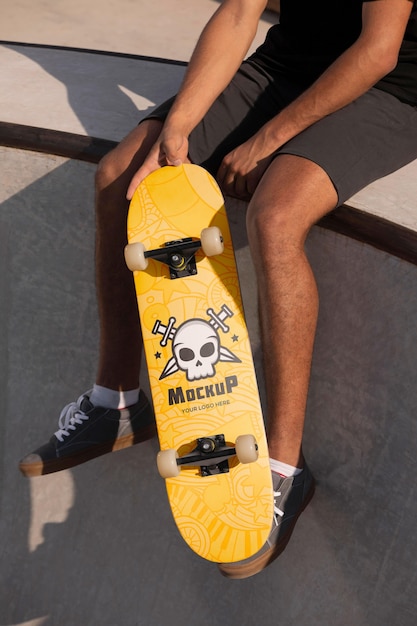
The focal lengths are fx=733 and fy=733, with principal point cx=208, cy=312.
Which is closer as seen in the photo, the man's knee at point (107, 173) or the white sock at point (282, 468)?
the white sock at point (282, 468)

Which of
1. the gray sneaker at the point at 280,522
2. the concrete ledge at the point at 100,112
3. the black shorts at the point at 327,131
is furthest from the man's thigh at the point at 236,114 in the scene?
the gray sneaker at the point at 280,522

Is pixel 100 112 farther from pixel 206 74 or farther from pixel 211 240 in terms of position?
pixel 211 240

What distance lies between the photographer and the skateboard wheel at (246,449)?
7.58 feet

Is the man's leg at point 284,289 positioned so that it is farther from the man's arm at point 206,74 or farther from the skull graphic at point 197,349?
the man's arm at point 206,74

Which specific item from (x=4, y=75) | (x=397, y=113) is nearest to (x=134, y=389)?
(x=397, y=113)

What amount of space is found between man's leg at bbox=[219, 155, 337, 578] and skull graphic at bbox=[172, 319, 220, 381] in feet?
0.63

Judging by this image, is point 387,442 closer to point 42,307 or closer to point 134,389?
point 134,389

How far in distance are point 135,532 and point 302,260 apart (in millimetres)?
1640

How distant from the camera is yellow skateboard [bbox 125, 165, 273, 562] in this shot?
2.43 meters

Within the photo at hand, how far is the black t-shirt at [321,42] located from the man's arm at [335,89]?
0.16 metres

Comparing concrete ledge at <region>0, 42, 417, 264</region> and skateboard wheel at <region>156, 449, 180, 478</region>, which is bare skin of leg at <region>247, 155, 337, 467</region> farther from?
skateboard wheel at <region>156, 449, 180, 478</region>

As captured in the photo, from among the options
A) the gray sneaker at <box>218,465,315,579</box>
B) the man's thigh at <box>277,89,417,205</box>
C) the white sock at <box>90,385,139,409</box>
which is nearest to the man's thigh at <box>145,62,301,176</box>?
the man's thigh at <box>277,89,417,205</box>

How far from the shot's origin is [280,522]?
8.20 ft

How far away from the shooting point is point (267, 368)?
2.42 metres
